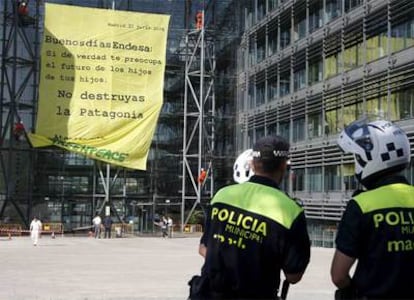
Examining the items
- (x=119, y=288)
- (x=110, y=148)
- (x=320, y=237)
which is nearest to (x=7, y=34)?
(x=110, y=148)

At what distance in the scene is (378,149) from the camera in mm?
3787

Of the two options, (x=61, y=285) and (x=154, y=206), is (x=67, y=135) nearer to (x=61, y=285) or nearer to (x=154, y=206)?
(x=154, y=206)

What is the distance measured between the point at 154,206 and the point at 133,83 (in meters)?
10.7

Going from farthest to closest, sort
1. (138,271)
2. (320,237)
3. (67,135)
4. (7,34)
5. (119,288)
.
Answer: (7,34), (67,135), (320,237), (138,271), (119,288)

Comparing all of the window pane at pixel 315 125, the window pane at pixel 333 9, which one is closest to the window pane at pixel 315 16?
the window pane at pixel 333 9

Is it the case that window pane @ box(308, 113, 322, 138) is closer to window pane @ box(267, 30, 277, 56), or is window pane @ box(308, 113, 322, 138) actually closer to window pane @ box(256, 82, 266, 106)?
window pane @ box(267, 30, 277, 56)

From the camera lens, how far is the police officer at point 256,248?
142 inches

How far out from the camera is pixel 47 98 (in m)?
43.8

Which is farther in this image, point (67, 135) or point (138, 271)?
point (67, 135)

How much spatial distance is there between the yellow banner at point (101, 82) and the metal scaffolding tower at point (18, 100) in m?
5.73

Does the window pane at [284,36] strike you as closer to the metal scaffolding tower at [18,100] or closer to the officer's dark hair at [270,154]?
the metal scaffolding tower at [18,100]

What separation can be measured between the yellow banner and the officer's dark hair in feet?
133

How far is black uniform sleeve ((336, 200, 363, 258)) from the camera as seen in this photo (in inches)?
140

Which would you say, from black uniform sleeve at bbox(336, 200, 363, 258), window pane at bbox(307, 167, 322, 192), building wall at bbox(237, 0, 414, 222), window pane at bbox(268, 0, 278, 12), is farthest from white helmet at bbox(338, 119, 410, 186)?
window pane at bbox(268, 0, 278, 12)
